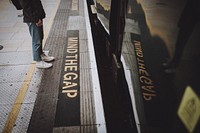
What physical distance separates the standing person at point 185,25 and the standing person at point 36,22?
2574 millimetres

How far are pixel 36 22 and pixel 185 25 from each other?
2759 mm

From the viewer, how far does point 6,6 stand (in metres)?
8.06

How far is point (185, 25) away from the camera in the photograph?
1054 mm

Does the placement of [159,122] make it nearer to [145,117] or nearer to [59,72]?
[145,117]

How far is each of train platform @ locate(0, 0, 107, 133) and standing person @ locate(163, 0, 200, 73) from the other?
1.68m

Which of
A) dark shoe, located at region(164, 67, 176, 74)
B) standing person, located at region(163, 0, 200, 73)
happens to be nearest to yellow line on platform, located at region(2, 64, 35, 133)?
dark shoe, located at region(164, 67, 176, 74)

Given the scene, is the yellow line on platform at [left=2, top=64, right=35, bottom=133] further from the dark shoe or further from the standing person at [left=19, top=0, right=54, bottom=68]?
the dark shoe

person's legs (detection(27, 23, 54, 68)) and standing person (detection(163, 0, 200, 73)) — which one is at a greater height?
standing person (detection(163, 0, 200, 73))

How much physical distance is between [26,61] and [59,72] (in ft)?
2.93

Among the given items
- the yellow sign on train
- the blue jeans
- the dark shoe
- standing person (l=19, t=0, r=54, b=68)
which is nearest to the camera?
the yellow sign on train

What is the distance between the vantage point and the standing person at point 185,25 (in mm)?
972

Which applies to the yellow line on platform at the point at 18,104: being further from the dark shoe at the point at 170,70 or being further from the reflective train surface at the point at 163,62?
the dark shoe at the point at 170,70

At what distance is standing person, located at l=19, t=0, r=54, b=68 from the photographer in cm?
313

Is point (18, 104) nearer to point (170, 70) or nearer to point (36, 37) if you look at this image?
point (36, 37)
